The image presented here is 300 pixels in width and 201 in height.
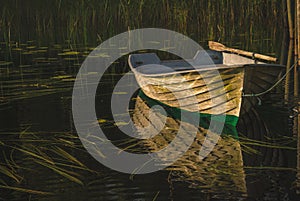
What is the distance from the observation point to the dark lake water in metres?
5.64

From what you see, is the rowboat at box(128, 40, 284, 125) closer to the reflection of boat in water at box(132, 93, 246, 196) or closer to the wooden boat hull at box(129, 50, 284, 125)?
the wooden boat hull at box(129, 50, 284, 125)

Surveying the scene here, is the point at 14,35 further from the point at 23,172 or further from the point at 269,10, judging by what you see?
the point at 23,172

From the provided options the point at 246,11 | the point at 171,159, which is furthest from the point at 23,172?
the point at 246,11

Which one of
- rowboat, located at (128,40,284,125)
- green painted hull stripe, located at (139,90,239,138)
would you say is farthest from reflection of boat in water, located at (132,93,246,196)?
rowboat, located at (128,40,284,125)

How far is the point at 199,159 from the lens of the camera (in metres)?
6.52

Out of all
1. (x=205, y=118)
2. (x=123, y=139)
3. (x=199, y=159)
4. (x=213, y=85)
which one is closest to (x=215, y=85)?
(x=213, y=85)

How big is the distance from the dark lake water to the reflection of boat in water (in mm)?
11

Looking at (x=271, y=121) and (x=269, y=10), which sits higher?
(x=269, y=10)

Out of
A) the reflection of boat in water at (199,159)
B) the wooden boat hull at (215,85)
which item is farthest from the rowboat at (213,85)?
the reflection of boat in water at (199,159)

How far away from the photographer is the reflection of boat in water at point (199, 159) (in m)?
5.68

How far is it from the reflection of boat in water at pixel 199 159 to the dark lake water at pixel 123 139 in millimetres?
11

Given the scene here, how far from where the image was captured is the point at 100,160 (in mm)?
6629

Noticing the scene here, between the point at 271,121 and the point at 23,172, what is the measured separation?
3.51m

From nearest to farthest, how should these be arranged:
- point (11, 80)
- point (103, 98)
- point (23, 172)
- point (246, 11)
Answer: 1. point (23, 172)
2. point (103, 98)
3. point (11, 80)
4. point (246, 11)
